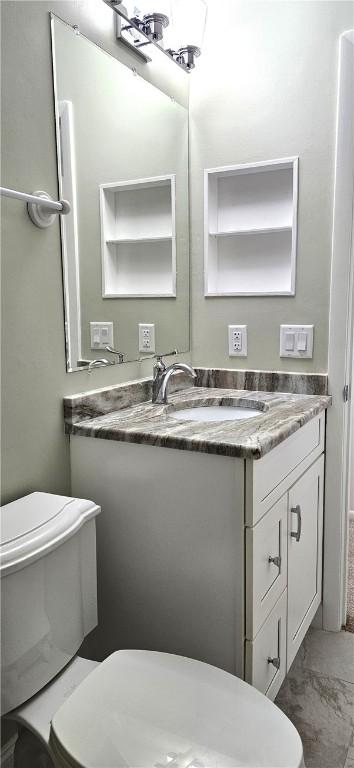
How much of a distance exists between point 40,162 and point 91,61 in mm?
399

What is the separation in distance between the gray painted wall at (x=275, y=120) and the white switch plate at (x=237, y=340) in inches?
0.9

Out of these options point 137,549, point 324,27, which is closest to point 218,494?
point 137,549

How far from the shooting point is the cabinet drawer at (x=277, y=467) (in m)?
1.28

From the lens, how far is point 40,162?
4.36 feet

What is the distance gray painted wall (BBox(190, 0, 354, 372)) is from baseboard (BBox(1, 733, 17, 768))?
4.32 feet

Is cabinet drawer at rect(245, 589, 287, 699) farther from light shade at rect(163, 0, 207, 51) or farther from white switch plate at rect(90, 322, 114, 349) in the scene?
light shade at rect(163, 0, 207, 51)

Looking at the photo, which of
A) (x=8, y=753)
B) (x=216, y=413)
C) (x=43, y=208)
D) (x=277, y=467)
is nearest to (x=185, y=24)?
(x=43, y=208)

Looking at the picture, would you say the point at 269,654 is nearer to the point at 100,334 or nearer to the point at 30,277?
the point at 100,334

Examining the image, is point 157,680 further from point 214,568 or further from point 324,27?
point 324,27

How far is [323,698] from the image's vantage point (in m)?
1.65

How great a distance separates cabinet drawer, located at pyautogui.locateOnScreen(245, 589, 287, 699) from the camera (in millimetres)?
1328

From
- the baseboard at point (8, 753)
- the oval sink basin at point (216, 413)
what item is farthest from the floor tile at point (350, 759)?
the oval sink basin at point (216, 413)

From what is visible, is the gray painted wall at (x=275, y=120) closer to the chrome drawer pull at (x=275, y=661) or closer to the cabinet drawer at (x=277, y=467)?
the cabinet drawer at (x=277, y=467)

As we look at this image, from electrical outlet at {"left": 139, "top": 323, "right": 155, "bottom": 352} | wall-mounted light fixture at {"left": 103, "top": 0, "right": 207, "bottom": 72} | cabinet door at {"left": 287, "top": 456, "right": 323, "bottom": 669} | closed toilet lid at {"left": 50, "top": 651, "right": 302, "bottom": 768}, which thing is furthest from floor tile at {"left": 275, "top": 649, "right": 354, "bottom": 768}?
wall-mounted light fixture at {"left": 103, "top": 0, "right": 207, "bottom": 72}
